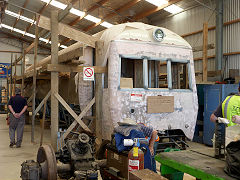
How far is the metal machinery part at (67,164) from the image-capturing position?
12.8 ft

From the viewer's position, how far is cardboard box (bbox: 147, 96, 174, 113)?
255 inches

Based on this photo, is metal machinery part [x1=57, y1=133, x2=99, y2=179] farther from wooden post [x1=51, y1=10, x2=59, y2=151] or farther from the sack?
the sack

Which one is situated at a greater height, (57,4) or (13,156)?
(57,4)

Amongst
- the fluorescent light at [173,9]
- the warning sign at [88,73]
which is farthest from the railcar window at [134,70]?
the fluorescent light at [173,9]

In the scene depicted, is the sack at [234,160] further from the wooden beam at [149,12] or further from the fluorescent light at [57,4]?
the fluorescent light at [57,4]

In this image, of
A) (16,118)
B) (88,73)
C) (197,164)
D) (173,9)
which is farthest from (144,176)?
(173,9)

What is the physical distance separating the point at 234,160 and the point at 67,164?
10.2 ft

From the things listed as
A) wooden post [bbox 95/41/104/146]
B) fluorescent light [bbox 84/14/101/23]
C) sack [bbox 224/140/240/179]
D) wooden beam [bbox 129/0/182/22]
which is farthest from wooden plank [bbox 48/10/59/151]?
fluorescent light [bbox 84/14/101/23]

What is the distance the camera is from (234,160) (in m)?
2.06

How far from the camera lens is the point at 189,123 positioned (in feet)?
23.1

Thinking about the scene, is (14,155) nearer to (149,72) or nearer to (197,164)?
(149,72)

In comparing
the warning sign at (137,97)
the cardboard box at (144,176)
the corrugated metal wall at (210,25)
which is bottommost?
the cardboard box at (144,176)

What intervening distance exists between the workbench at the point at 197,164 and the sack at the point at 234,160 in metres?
0.05

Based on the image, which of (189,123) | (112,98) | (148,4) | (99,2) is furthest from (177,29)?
(112,98)
